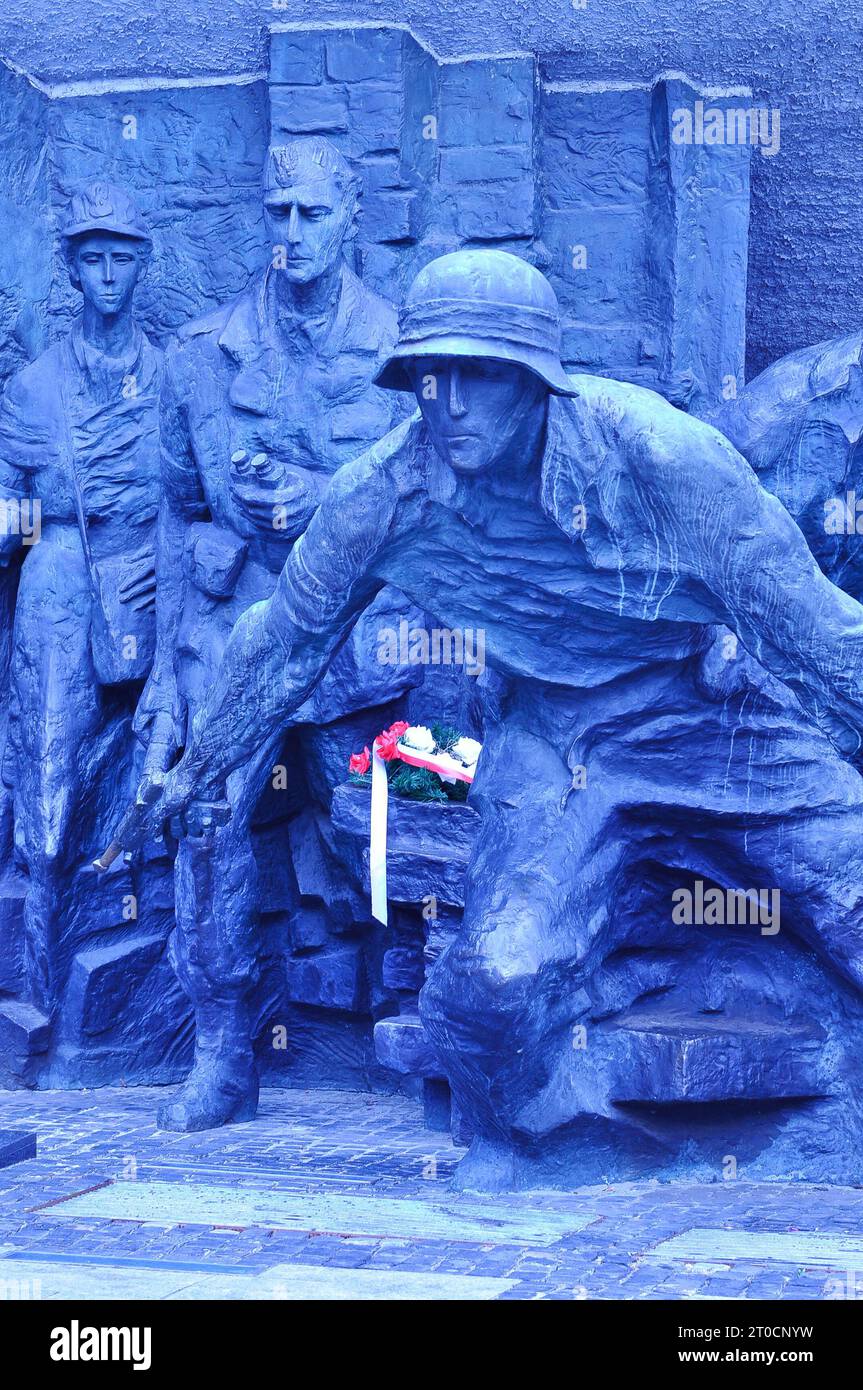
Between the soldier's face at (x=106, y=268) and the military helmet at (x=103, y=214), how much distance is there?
3 centimetres

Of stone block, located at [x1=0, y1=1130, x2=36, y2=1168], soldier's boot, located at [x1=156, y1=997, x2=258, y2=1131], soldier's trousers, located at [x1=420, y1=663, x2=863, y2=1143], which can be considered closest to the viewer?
soldier's trousers, located at [x1=420, y1=663, x2=863, y2=1143]

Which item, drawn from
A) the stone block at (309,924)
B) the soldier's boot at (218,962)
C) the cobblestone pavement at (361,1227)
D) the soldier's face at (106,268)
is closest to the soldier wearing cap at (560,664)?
the cobblestone pavement at (361,1227)

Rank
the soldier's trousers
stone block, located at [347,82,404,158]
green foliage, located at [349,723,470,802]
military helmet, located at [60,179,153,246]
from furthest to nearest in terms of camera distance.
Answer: stone block, located at [347,82,404,158] < military helmet, located at [60,179,153,246] < green foliage, located at [349,723,470,802] < the soldier's trousers

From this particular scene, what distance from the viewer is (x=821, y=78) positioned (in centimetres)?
786

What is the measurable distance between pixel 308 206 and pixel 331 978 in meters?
2.45

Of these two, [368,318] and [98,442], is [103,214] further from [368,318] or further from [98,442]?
[368,318]

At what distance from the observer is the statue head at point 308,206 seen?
721cm

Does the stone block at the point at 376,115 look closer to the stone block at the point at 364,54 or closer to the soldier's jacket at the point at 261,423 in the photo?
the stone block at the point at 364,54

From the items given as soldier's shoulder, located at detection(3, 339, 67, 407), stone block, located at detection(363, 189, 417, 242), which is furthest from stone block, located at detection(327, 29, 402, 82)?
soldier's shoulder, located at detection(3, 339, 67, 407)

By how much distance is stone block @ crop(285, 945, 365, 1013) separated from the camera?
752 centimetres

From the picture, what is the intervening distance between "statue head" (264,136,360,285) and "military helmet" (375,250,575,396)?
190 cm

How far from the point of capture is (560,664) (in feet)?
19.2

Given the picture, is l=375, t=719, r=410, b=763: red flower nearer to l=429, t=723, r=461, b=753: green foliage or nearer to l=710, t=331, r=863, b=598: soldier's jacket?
l=429, t=723, r=461, b=753: green foliage

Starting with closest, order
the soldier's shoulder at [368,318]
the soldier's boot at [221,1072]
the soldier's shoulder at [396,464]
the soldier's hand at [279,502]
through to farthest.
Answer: the soldier's shoulder at [396,464], the soldier's boot at [221,1072], the soldier's hand at [279,502], the soldier's shoulder at [368,318]
